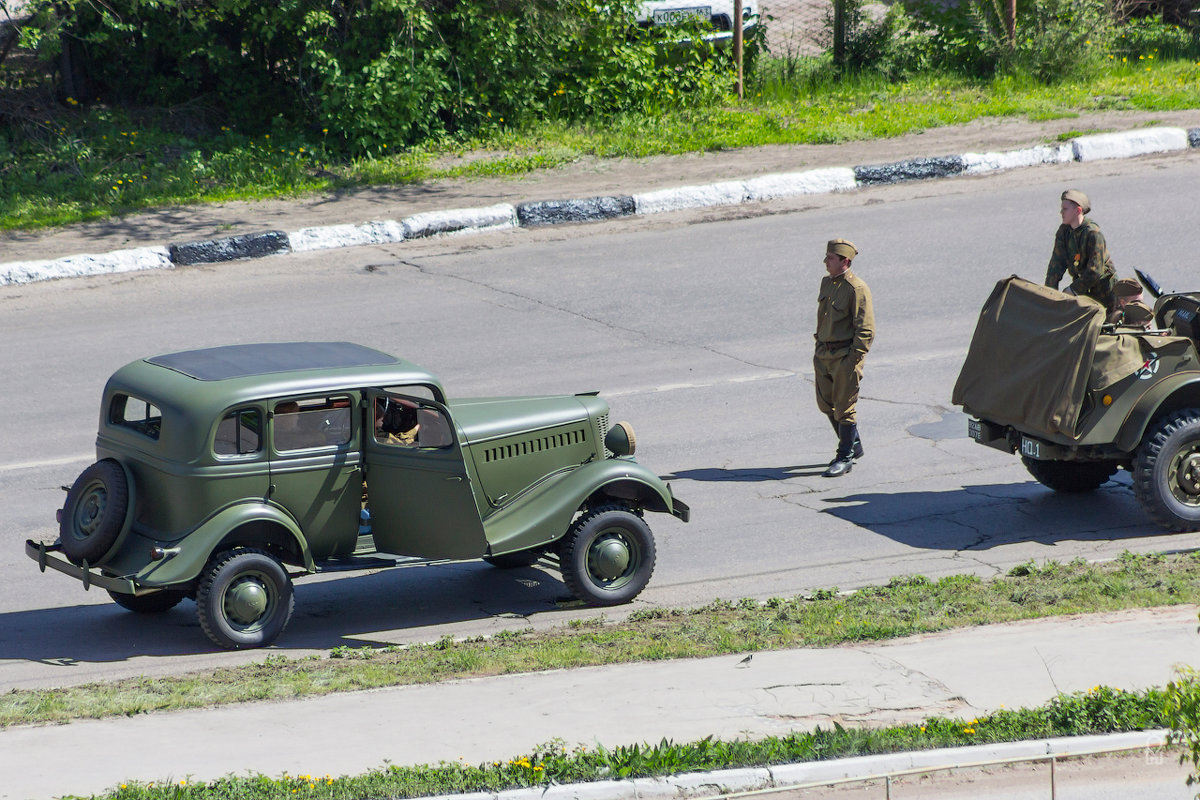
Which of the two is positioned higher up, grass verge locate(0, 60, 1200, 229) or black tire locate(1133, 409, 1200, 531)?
grass verge locate(0, 60, 1200, 229)

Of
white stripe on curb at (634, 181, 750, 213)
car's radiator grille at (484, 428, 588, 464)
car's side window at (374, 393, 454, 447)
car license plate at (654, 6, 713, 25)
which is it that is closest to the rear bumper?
car's side window at (374, 393, 454, 447)

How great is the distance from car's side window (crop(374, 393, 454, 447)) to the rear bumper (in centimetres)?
158

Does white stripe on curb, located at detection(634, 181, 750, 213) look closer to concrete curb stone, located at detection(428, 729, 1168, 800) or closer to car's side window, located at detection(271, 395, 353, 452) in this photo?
car's side window, located at detection(271, 395, 353, 452)

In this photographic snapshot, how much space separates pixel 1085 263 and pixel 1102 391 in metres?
1.64

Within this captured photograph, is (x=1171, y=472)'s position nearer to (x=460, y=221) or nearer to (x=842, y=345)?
(x=842, y=345)

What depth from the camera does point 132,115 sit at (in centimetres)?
1894

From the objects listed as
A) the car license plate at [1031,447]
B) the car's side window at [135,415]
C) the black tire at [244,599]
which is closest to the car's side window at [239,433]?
the car's side window at [135,415]

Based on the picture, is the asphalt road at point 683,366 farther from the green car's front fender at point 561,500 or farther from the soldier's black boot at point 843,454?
the green car's front fender at point 561,500

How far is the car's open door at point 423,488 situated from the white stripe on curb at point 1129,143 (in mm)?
12956

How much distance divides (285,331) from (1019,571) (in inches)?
297

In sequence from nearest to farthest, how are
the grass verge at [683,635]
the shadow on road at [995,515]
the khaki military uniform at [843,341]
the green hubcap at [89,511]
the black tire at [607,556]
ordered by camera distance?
the grass verge at [683,635] < the green hubcap at [89,511] < the black tire at [607,556] < the shadow on road at [995,515] < the khaki military uniform at [843,341]

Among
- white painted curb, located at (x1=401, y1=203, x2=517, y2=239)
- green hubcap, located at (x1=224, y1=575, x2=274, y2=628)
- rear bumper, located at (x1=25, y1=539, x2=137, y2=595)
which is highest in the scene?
white painted curb, located at (x1=401, y1=203, x2=517, y2=239)

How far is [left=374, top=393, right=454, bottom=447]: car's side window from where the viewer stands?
7871 millimetres

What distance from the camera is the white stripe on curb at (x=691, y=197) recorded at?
16922 millimetres
